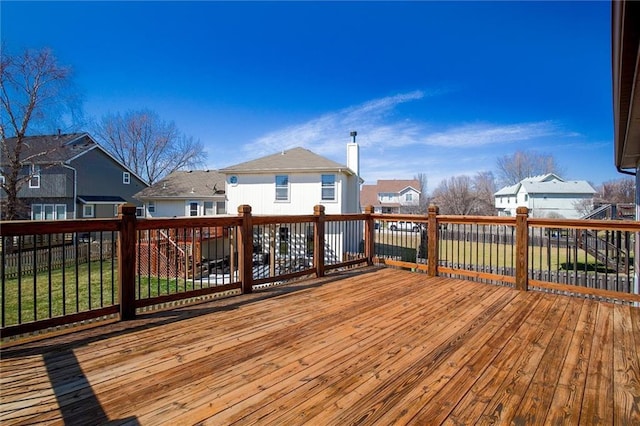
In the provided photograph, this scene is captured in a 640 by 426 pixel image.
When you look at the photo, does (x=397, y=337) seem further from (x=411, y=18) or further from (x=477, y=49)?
(x=477, y=49)

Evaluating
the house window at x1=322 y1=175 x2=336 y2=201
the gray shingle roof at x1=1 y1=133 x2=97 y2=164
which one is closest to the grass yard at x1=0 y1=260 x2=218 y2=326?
the house window at x1=322 y1=175 x2=336 y2=201

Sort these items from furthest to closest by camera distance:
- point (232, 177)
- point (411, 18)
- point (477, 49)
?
point (232, 177), point (477, 49), point (411, 18)

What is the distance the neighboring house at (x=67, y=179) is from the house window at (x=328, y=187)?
14.8m

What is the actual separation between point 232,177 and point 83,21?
775 centimetres

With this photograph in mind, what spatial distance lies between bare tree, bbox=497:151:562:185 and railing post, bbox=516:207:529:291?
39790 millimetres

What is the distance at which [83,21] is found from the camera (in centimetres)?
1098

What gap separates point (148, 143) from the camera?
2689 cm

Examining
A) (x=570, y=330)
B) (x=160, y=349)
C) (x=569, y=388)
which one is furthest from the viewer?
(x=570, y=330)

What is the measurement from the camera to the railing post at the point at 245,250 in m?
3.96

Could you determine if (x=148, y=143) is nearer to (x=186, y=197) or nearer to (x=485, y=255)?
(x=186, y=197)

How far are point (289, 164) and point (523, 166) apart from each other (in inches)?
1403

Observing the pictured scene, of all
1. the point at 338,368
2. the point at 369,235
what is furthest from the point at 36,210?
the point at 338,368

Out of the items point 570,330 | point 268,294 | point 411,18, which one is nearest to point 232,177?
point 411,18

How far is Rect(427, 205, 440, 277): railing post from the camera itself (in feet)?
16.5
